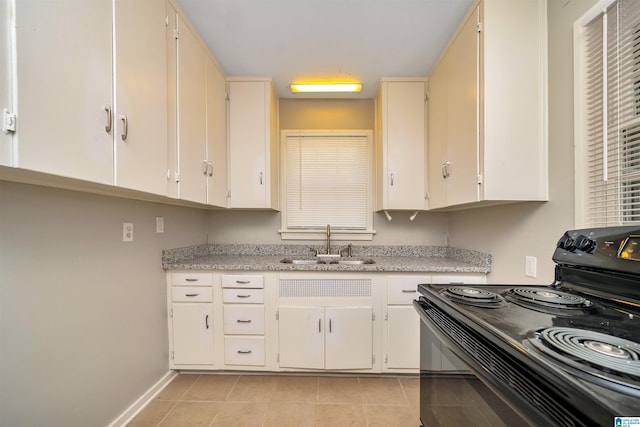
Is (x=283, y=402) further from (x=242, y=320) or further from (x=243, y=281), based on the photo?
(x=243, y=281)

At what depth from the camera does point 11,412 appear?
100cm

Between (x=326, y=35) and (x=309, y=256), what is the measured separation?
71.5 inches

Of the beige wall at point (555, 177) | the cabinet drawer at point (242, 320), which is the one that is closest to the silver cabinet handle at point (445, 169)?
the beige wall at point (555, 177)

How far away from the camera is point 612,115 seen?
1.04 meters

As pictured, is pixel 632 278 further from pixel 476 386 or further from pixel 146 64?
pixel 146 64

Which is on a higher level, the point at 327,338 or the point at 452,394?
the point at 452,394

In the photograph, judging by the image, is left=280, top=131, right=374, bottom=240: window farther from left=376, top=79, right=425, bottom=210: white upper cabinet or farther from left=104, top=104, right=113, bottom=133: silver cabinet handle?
left=104, top=104, right=113, bottom=133: silver cabinet handle

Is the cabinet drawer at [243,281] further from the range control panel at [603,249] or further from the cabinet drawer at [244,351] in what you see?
the range control panel at [603,249]

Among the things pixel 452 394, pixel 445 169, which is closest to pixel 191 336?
pixel 452 394

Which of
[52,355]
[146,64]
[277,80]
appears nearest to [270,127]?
[277,80]

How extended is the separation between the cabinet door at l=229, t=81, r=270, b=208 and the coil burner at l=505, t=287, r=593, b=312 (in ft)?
5.90

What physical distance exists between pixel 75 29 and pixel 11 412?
146 centimetres

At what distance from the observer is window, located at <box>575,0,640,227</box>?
3.19 feet

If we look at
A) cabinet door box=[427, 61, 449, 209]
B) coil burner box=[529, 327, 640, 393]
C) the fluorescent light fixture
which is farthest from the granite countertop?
the fluorescent light fixture
